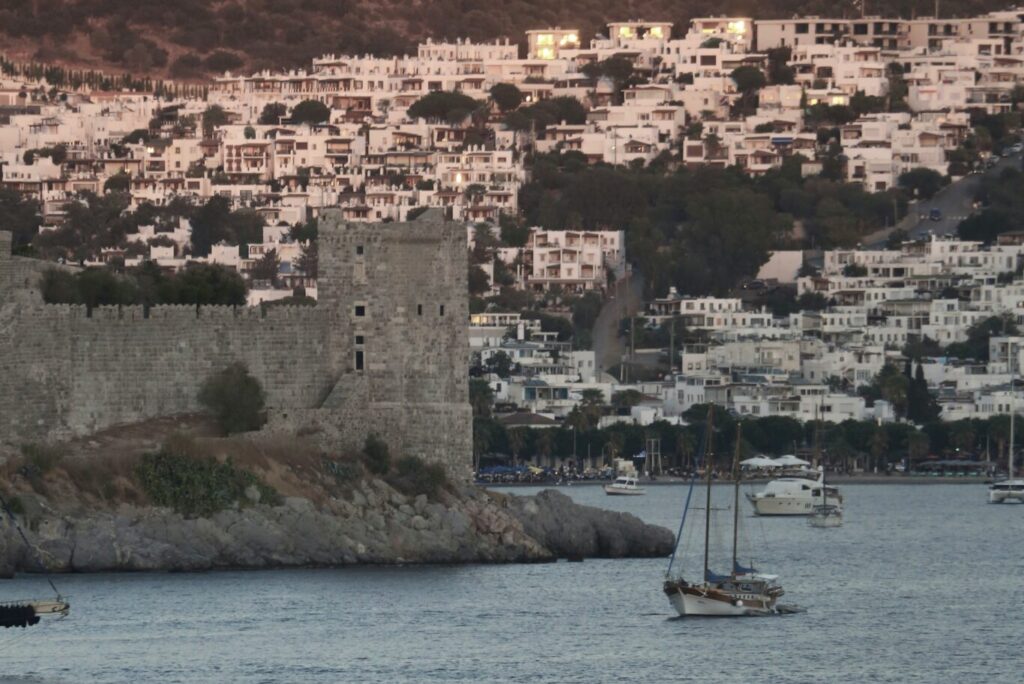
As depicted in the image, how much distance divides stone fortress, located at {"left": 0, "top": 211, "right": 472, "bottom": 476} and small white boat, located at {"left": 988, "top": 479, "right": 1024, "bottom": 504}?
3514 cm

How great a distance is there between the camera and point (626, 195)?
143375 mm

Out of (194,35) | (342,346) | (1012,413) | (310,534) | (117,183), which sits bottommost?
(310,534)

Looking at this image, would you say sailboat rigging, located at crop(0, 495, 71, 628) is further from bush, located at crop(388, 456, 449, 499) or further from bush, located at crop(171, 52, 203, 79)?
bush, located at crop(171, 52, 203, 79)

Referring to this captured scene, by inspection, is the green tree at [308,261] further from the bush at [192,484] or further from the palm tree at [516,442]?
the bush at [192,484]

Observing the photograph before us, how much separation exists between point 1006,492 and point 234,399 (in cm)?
3846

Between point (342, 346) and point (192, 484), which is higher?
point (342, 346)

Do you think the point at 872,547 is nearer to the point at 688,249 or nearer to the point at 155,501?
the point at 155,501

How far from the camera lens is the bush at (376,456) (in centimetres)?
5534

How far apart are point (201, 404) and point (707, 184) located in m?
90.3

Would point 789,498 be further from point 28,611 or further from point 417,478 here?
point 28,611

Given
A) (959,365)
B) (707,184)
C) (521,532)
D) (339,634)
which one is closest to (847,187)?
(707,184)

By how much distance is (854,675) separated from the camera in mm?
44969

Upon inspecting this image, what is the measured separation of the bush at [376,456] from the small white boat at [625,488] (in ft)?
115

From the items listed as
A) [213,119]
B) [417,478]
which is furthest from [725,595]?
[213,119]
